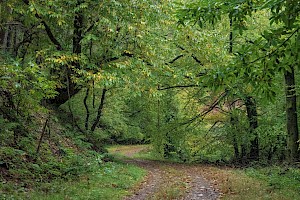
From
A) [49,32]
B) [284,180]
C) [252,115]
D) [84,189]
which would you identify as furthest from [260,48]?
[252,115]

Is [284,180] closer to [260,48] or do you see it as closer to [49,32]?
[260,48]

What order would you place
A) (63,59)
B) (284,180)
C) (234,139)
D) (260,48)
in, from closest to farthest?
(260,48), (63,59), (284,180), (234,139)

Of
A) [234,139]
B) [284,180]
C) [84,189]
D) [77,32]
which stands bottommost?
[284,180]

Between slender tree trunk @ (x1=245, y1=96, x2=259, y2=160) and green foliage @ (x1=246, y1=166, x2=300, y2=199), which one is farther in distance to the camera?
slender tree trunk @ (x1=245, y1=96, x2=259, y2=160)

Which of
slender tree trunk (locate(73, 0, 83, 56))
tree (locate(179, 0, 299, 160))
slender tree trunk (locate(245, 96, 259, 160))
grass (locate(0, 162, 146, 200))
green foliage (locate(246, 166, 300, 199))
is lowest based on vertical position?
green foliage (locate(246, 166, 300, 199))

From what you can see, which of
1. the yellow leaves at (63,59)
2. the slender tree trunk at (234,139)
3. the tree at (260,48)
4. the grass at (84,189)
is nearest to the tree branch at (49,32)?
the yellow leaves at (63,59)

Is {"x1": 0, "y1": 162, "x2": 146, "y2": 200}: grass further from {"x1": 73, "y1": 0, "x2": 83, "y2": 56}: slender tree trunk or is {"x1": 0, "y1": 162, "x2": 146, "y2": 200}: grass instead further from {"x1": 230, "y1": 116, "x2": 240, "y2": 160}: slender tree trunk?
{"x1": 230, "y1": 116, "x2": 240, "y2": 160}: slender tree trunk

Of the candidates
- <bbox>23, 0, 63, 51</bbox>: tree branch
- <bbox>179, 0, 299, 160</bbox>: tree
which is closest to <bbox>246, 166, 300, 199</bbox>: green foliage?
<bbox>179, 0, 299, 160</bbox>: tree

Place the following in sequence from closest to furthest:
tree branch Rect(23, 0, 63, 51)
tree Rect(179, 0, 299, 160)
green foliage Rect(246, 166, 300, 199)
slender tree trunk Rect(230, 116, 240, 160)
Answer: tree Rect(179, 0, 299, 160) → green foliage Rect(246, 166, 300, 199) → tree branch Rect(23, 0, 63, 51) → slender tree trunk Rect(230, 116, 240, 160)

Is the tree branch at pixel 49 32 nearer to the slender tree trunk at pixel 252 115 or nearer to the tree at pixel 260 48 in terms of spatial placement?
the tree at pixel 260 48

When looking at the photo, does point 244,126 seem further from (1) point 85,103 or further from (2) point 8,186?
(2) point 8,186

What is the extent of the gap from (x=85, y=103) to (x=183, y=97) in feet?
20.5

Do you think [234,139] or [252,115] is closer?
[252,115]

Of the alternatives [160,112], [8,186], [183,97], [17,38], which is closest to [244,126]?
[183,97]
